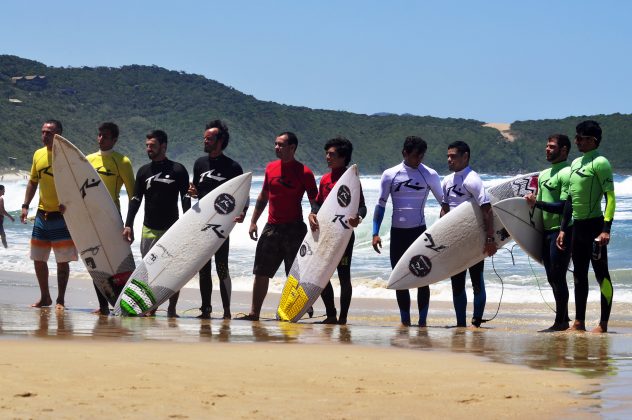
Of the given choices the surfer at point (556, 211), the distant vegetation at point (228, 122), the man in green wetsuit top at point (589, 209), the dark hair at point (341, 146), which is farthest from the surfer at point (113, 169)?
the distant vegetation at point (228, 122)

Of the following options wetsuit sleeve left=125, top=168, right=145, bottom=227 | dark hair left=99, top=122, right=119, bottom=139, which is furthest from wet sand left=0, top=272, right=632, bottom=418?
dark hair left=99, top=122, right=119, bottom=139

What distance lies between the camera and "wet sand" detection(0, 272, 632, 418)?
4.05 meters

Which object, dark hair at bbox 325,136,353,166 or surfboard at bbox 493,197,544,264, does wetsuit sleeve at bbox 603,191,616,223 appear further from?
dark hair at bbox 325,136,353,166

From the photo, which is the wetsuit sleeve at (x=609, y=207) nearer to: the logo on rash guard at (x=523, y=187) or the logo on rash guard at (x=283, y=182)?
the logo on rash guard at (x=523, y=187)

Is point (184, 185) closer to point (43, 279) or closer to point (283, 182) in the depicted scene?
point (283, 182)

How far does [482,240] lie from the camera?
26.2ft

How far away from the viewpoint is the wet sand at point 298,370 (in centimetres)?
405

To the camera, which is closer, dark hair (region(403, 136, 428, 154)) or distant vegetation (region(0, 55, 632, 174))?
dark hair (region(403, 136, 428, 154))

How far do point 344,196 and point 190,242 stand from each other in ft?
4.12

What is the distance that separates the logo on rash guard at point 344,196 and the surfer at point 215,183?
786 millimetres

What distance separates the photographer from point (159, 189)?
8305mm

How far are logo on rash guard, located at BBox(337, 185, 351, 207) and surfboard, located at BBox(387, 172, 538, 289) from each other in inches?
22.4

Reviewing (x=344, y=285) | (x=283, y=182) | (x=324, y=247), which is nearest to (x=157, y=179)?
(x=283, y=182)

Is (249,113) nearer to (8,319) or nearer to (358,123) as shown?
(358,123)
